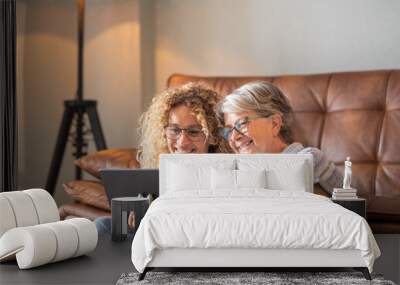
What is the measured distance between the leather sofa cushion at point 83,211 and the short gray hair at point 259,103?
87 cm

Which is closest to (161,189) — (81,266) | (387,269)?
(81,266)

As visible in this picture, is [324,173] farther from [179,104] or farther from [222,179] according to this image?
[222,179]

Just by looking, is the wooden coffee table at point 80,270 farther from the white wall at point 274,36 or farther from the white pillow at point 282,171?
the white wall at point 274,36

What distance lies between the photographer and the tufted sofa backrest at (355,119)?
3547 millimetres

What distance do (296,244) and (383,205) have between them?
132 centimetres

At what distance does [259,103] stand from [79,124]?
5.26 ft

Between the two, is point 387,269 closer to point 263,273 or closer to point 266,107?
point 263,273

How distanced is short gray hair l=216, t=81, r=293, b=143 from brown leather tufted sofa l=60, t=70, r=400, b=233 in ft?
1.32

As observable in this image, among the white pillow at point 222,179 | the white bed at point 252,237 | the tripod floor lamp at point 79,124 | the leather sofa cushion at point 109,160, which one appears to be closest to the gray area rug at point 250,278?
the white bed at point 252,237

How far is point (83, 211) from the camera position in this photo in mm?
3701

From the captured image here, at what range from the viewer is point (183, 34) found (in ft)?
15.5

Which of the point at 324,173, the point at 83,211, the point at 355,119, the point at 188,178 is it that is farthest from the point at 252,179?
the point at 83,211

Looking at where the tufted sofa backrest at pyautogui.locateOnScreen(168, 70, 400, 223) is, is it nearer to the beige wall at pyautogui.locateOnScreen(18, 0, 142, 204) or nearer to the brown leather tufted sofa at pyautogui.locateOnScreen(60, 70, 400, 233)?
the brown leather tufted sofa at pyautogui.locateOnScreen(60, 70, 400, 233)

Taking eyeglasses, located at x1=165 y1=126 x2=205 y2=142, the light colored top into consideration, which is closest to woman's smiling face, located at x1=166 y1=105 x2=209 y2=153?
eyeglasses, located at x1=165 y1=126 x2=205 y2=142
